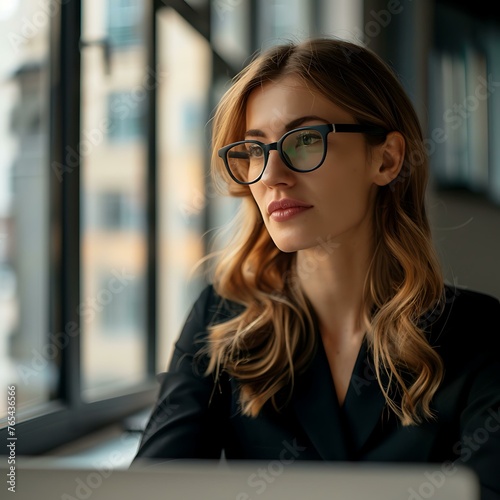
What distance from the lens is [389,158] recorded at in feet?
4.63

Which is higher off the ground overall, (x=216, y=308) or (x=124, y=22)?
(x=124, y=22)

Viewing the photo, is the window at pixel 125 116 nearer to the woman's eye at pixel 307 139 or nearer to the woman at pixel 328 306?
the woman at pixel 328 306

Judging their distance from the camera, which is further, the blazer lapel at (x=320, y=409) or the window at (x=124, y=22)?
the window at (x=124, y=22)

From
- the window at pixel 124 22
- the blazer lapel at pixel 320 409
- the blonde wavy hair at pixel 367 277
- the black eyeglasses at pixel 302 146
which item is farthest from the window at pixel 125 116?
the blazer lapel at pixel 320 409

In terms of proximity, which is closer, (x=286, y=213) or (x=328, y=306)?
(x=286, y=213)

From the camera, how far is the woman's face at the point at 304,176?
129cm

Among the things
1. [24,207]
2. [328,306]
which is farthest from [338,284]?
[24,207]

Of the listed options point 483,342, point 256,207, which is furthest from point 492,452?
point 256,207

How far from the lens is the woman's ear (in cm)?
139

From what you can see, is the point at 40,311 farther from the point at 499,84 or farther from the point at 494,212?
the point at 499,84

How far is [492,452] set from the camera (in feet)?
3.73

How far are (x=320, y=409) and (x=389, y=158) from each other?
1.89 feet

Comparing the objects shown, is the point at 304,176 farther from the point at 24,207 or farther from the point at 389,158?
the point at 24,207

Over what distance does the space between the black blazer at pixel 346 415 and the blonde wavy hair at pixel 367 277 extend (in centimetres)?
3
